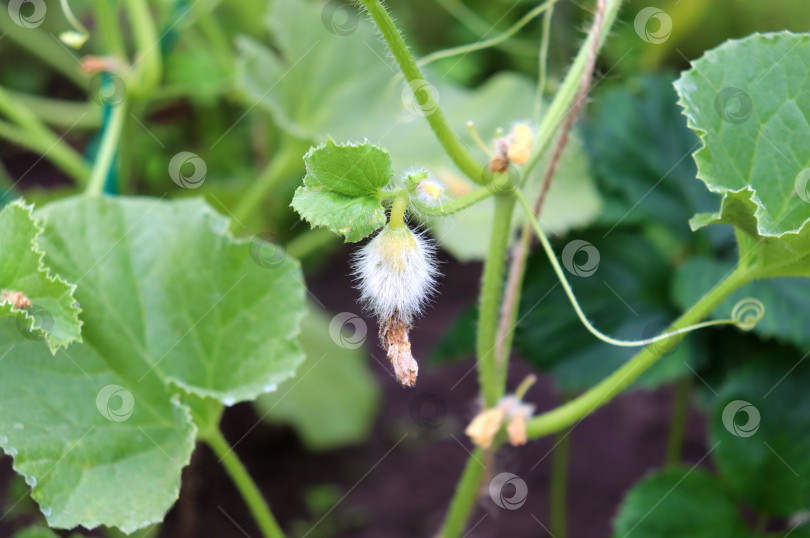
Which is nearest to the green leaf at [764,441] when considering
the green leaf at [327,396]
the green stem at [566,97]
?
the green stem at [566,97]

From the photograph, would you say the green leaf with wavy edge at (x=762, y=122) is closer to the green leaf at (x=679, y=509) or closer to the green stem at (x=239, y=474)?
the green leaf at (x=679, y=509)

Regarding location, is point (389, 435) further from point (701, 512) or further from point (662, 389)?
point (701, 512)

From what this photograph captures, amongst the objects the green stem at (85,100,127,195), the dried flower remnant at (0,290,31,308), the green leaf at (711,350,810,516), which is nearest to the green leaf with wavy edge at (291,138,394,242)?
the dried flower remnant at (0,290,31,308)

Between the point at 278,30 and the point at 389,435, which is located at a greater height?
the point at 278,30

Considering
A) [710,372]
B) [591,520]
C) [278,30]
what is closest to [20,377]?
[278,30]

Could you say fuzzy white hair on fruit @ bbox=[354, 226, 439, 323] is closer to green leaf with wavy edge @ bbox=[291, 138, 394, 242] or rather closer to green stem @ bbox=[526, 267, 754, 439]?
green leaf with wavy edge @ bbox=[291, 138, 394, 242]

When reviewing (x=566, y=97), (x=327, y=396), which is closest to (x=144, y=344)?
(x=566, y=97)
